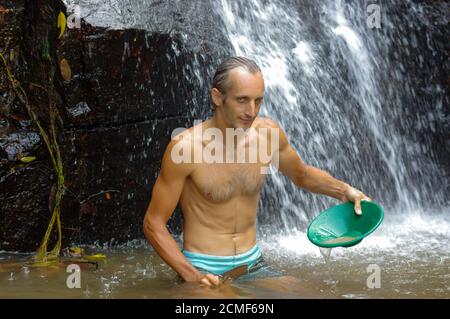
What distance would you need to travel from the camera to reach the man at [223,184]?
4.58m

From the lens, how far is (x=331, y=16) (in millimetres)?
8547

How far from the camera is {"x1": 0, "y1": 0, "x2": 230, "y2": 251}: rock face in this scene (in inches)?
258

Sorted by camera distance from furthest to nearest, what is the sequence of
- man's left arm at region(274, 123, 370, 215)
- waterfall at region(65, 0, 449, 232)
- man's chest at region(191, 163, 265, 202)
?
1. waterfall at region(65, 0, 449, 232)
2. man's left arm at region(274, 123, 370, 215)
3. man's chest at region(191, 163, 265, 202)

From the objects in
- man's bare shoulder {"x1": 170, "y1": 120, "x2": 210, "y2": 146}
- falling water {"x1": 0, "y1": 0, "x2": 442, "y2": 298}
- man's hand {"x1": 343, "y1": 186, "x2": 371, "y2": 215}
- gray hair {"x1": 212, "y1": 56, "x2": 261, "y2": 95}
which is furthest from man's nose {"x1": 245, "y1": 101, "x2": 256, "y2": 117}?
falling water {"x1": 0, "y1": 0, "x2": 442, "y2": 298}

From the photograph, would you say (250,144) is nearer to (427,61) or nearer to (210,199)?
(210,199)

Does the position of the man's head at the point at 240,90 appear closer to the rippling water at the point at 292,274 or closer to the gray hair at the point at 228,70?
the gray hair at the point at 228,70

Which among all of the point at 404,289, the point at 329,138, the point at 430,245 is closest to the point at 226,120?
the point at 404,289

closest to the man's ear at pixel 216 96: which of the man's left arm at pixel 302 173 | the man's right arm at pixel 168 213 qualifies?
the man's right arm at pixel 168 213

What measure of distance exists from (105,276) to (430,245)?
2.55 m

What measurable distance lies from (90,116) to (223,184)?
2110 mm

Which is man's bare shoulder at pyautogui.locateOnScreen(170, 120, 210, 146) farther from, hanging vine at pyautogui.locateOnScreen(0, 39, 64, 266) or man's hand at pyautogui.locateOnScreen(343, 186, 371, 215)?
hanging vine at pyautogui.locateOnScreen(0, 39, 64, 266)

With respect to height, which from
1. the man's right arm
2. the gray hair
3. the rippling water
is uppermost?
the gray hair

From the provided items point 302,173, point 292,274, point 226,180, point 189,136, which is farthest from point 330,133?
point 189,136

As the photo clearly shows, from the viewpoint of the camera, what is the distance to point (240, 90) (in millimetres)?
4543
